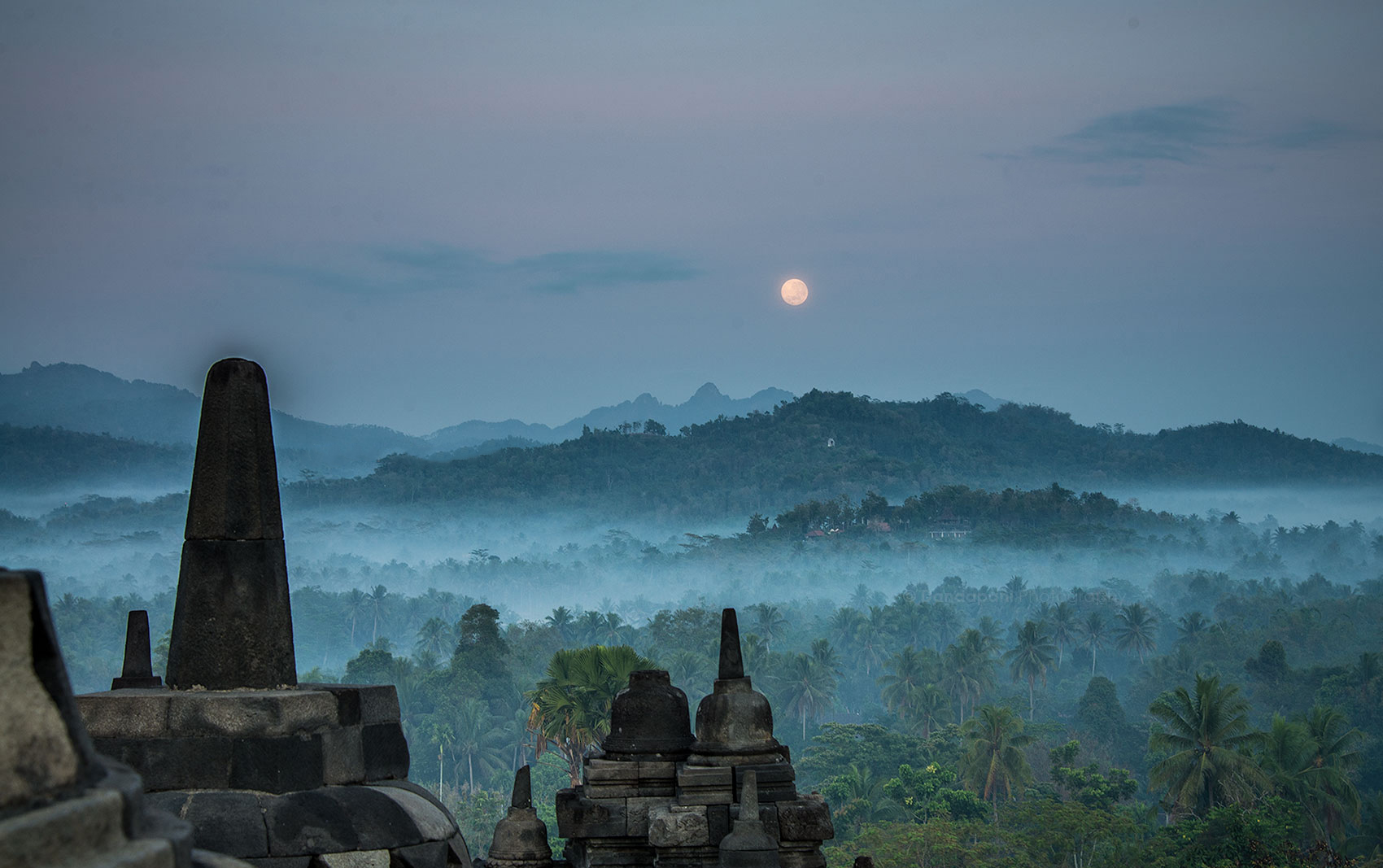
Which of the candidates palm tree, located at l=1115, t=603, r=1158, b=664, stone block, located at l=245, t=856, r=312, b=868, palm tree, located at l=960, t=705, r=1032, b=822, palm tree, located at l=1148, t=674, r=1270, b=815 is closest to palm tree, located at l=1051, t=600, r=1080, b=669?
palm tree, located at l=1115, t=603, r=1158, b=664

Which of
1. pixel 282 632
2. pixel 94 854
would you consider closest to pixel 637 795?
pixel 282 632

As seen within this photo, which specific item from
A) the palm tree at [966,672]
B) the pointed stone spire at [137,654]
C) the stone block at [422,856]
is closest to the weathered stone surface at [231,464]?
the stone block at [422,856]

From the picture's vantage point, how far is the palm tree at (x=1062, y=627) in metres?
174

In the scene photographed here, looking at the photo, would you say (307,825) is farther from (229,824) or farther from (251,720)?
(251,720)

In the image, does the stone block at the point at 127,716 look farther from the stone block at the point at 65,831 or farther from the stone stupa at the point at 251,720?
the stone block at the point at 65,831

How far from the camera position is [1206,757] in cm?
7706

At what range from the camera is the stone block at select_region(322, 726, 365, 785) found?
10336 mm

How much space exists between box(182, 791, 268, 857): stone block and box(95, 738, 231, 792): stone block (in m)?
0.14

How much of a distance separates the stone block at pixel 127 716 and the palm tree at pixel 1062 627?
165733mm

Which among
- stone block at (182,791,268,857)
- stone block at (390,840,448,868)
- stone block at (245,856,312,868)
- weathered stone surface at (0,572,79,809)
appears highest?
weathered stone surface at (0,572,79,809)

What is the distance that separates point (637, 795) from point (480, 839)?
7807 centimetres

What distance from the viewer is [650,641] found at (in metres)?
165

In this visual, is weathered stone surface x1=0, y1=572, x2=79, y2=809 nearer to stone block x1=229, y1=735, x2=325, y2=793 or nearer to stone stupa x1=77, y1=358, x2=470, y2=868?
stone stupa x1=77, y1=358, x2=470, y2=868

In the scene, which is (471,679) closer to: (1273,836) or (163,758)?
(1273,836)
